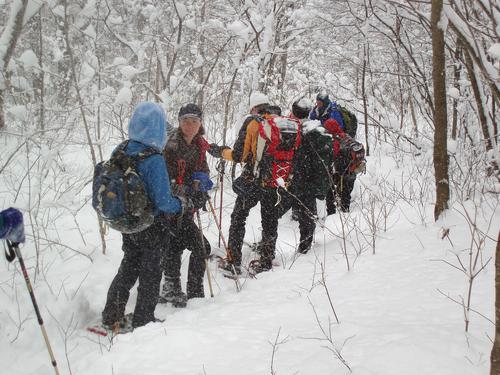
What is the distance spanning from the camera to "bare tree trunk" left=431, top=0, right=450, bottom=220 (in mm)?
3014

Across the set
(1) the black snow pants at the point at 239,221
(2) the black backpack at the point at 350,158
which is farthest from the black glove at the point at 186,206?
(2) the black backpack at the point at 350,158

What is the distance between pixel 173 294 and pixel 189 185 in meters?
1.08

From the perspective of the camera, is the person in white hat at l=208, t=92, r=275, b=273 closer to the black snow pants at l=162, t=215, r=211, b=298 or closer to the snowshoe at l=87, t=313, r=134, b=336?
the black snow pants at l=162, t=215, r=211, b=298

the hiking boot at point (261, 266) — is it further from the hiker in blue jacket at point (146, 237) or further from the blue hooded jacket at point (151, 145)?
the blue hooded jacket at point (151, 145)

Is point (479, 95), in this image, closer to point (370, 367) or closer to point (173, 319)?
point (370, 367)

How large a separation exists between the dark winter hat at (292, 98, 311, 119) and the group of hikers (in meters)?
0.01

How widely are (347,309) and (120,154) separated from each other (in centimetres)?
190

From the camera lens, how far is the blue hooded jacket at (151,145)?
2.71m

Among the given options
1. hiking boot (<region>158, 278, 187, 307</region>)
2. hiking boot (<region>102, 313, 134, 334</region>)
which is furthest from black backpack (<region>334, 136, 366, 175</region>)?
hiking boot (<region>102, 313, 134, 334</region>)

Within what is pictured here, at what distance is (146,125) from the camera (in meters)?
2.71

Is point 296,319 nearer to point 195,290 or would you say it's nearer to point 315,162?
point 195,290

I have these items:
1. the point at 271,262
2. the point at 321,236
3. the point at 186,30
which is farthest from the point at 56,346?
the point at 186,30

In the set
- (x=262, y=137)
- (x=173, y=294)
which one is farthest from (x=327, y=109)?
(x=173, y=294)

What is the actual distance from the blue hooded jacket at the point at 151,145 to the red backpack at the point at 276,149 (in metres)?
1.45
